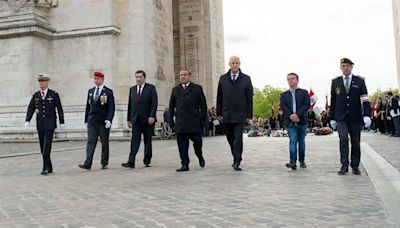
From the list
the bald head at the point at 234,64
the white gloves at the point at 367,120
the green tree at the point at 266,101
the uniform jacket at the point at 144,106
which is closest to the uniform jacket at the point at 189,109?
the uniform jacket at the point at 144,106

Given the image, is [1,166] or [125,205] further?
[1,166]

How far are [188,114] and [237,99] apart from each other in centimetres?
99

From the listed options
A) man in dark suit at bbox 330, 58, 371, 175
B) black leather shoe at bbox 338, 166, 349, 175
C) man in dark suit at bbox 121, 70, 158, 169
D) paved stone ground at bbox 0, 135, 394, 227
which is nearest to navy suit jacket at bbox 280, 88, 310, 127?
paved stone ground at bbox 0, 135, 394, 227

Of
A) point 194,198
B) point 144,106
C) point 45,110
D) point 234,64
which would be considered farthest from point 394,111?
point 194,198

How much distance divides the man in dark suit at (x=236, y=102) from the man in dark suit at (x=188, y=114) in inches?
17.6

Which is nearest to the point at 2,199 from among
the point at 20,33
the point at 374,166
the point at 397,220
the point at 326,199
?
the point at 326,199

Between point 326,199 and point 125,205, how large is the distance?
223 cm

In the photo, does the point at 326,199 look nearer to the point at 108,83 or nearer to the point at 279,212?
the point at 279,212

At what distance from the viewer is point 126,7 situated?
20766 mm

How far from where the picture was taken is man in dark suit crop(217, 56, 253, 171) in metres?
8.98

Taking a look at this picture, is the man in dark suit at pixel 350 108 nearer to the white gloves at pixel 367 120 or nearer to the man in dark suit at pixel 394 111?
the white gloves at pixel 367 120

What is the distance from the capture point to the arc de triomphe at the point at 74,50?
66.1 feet

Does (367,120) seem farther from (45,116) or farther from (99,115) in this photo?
(45,116)

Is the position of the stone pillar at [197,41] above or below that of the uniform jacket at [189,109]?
above
